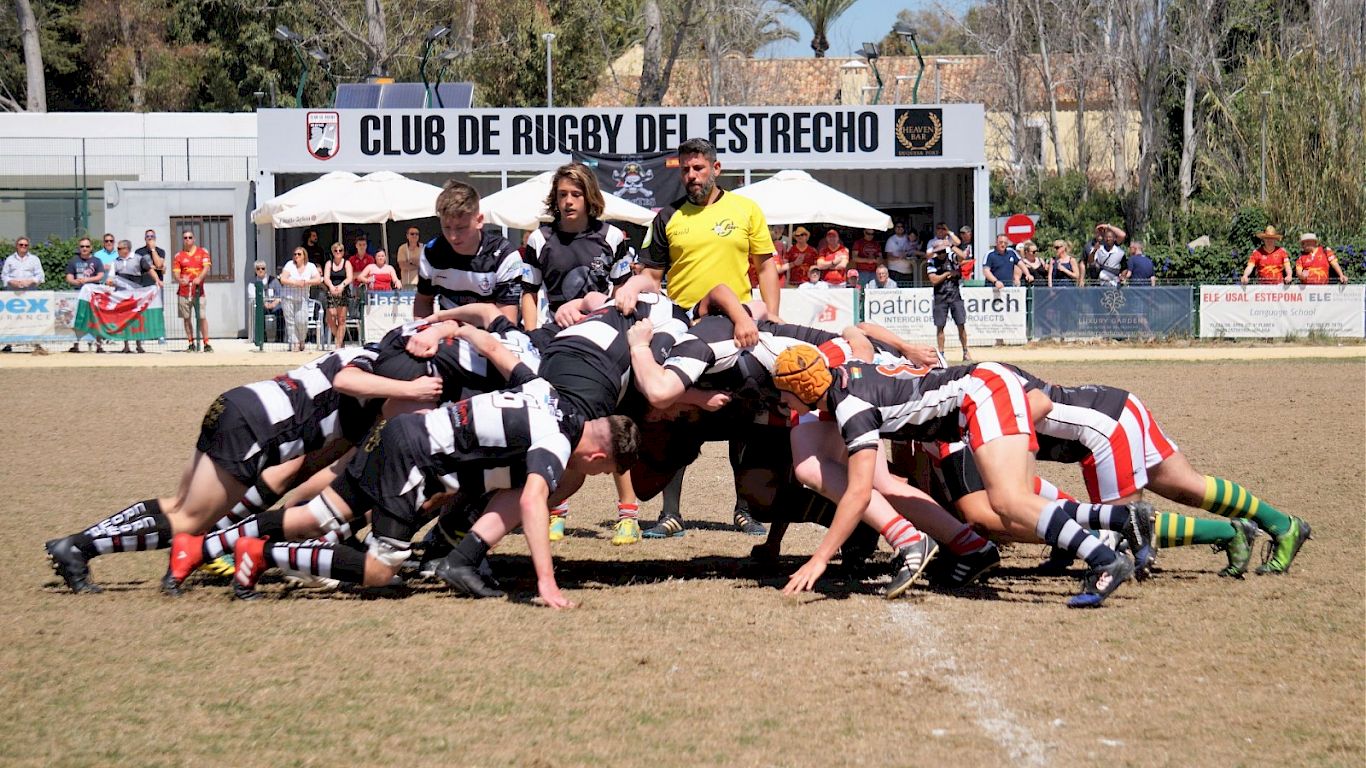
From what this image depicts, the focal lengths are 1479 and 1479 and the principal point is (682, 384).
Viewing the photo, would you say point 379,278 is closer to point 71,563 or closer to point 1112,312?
point 1112,312

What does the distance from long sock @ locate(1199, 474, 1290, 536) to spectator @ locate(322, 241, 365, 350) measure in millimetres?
17873

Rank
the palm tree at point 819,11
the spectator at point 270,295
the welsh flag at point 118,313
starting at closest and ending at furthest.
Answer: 1. the welsh flag at point 118,313
2. the spectator at point 270,295
3. the palm tree at point 819,11

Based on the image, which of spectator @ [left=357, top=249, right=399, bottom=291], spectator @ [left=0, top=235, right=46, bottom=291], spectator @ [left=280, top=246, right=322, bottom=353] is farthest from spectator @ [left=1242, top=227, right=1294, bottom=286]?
spectator @ [left=0, top=235, right=46, bottom=291]

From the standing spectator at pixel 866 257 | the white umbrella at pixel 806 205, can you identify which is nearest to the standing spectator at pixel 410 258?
the white umbrella at pixel 806 205

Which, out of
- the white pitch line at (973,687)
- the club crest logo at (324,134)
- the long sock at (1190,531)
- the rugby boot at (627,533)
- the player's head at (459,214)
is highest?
the club crest logo at (324,134)

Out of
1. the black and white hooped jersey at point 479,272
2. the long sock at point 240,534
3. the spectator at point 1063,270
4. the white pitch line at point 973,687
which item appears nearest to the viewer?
the white pitch line at point 973,687

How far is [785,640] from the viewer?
5828mm

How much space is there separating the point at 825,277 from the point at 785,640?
1882 centimetres

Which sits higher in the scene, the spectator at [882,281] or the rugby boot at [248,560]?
the spectator at [882,281]

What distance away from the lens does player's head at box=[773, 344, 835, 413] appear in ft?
20.7

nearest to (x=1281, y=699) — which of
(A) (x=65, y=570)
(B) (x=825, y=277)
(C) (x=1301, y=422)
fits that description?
(A) (x=65, y=570)

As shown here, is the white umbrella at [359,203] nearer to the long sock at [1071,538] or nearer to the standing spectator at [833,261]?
the standing spectator at [833,261]

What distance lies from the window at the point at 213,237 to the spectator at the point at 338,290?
535 cm

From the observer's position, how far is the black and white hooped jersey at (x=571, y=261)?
8086 millimetres
